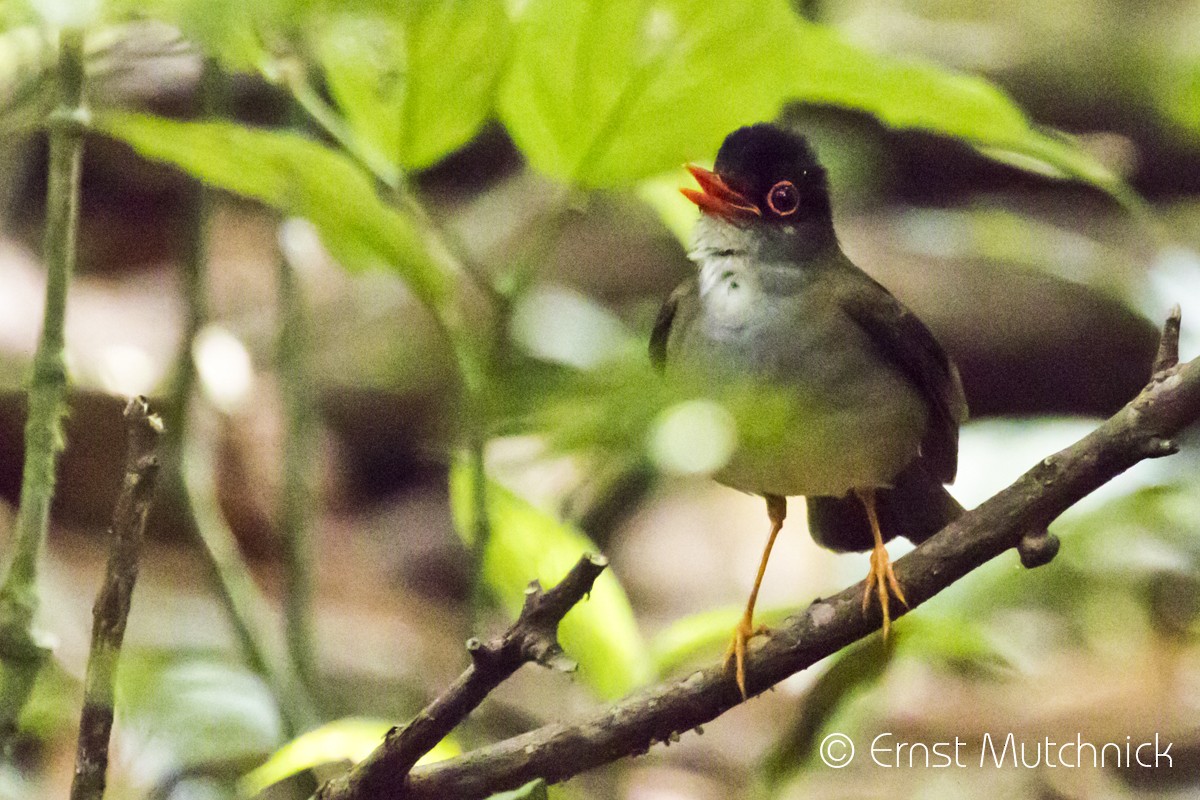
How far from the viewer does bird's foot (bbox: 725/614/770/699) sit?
3.55 feet

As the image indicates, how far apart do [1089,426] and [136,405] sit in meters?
1.96

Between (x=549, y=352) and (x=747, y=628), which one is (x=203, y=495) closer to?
(x=549, y=352)

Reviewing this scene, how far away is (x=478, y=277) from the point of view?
1084 millimetres

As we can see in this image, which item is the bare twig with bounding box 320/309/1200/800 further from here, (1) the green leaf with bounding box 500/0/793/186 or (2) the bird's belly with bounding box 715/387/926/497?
(1) the green leaf with bounding box 500/0/793/186

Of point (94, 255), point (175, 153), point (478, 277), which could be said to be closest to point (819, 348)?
point (478, 277)

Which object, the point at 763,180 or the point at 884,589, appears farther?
the point at 763,180

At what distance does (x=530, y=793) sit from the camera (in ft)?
3.01

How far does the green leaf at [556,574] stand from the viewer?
1351 mm

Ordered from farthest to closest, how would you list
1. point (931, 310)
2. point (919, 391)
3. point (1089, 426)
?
point (931, 310) → point (1089, 426) → point (919, 391)

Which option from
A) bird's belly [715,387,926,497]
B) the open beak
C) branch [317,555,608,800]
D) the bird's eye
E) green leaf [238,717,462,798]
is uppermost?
the bird's eye

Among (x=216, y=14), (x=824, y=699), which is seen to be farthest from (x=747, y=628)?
(x=216, y=14)

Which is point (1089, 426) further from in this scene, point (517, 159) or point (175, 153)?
point (517, 159)

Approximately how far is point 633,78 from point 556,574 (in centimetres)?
53

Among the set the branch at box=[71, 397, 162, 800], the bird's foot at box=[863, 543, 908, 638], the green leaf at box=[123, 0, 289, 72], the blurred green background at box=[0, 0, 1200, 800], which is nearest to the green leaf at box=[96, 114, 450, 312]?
the blurred green background at box=[0, 0, 1200, 800]
